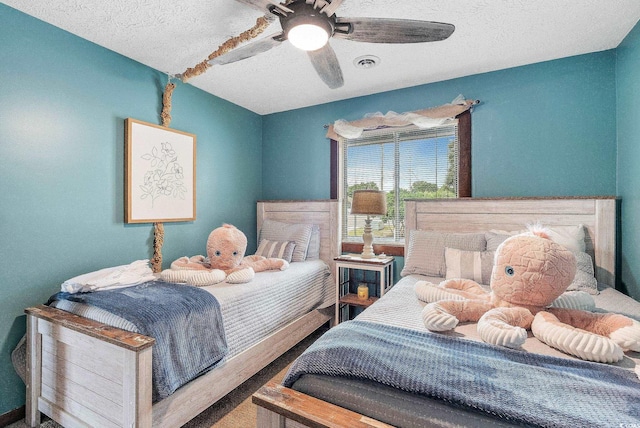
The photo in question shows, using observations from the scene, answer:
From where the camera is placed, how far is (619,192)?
217 cm

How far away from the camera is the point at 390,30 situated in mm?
1441

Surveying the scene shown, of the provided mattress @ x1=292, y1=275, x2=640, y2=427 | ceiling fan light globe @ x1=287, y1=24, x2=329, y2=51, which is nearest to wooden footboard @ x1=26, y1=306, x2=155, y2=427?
mattress @ x1=292, y1=275, x2=640, y2=427

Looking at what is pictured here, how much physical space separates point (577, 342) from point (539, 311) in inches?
11.8

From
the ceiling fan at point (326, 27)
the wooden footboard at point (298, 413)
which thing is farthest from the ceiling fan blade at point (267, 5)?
the wooden footboard at point (298, 413)

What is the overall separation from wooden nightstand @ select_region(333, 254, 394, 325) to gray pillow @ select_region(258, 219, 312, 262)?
1.30 feet

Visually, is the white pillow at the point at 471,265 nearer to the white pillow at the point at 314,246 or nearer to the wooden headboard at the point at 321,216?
the wooden headboard at the point at 321,216

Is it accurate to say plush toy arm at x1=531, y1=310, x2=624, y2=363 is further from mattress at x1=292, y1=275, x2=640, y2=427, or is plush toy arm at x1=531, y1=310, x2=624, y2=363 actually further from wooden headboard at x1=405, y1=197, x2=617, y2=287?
wooden headboard at x1=405, y1=197, x2=617, y2=287

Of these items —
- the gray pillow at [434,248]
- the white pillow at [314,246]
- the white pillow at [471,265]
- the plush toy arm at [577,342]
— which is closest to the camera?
the plush toy arm at [577,342]

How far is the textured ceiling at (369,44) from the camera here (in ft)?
5.81

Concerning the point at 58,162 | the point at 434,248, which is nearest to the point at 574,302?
the point at 434,248

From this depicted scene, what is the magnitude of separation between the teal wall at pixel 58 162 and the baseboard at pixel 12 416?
0.03 metres

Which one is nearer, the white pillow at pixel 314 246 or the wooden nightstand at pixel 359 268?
the wooden nightstand at pixel 359 268

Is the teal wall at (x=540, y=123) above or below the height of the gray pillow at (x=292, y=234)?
above

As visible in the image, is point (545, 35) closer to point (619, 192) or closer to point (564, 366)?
point (619, 192)
